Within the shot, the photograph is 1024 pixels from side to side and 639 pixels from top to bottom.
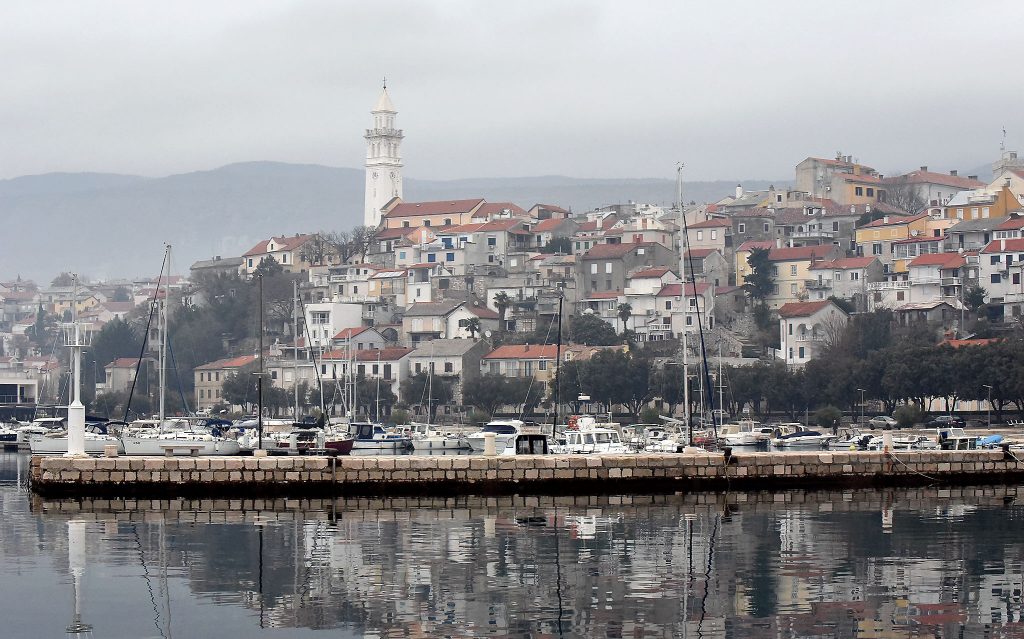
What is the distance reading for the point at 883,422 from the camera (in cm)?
7006

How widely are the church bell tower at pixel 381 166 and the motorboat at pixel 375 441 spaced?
83283 millimetres

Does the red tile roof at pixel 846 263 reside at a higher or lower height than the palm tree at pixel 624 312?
higher

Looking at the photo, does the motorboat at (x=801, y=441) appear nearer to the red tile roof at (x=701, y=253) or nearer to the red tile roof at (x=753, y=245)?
the red tile roof at (x=701, y=253)

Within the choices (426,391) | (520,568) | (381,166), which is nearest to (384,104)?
(381,166)

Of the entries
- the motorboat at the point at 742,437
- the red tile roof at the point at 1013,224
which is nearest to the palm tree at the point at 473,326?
the red tile roof at the point at 1013,224

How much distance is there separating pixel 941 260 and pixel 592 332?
1850 centimetres

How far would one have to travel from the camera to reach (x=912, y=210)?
122188 mm

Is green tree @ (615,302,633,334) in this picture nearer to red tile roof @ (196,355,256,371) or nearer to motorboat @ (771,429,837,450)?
red tile roof @ (196,355,256,371)

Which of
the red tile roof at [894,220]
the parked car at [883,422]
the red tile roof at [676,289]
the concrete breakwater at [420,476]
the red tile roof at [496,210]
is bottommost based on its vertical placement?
the concrete breakwater at [420,476]

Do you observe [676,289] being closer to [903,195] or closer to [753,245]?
[753,245]

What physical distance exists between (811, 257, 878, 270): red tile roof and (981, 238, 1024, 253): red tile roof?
8.15 meters

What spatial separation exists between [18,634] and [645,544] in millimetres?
9304

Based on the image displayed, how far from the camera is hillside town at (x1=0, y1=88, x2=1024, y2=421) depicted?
8750 cm

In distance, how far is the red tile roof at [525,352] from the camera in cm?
8656
